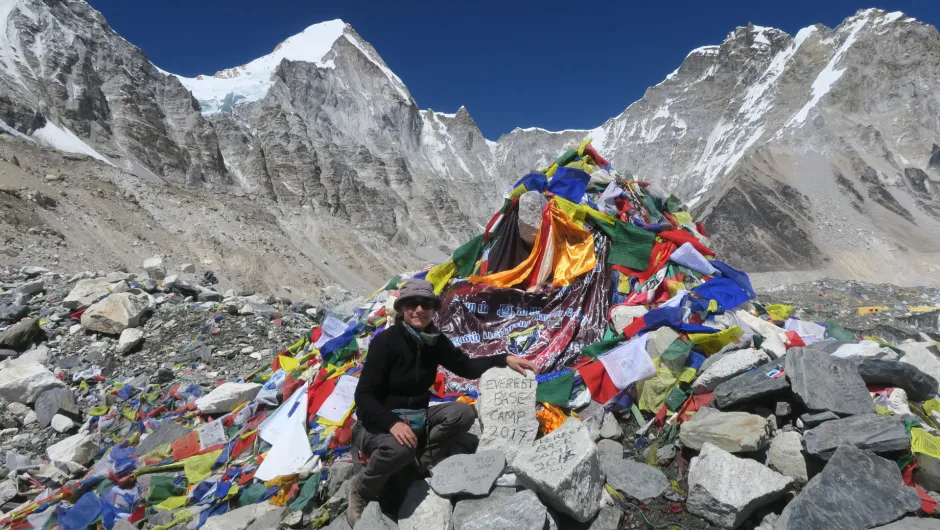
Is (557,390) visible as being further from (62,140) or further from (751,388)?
(62,140)

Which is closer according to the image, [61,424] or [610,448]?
[610,448]

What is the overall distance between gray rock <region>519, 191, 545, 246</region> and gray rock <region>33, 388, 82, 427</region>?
556cm

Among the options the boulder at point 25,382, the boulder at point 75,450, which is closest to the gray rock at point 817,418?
the boulder at point 75,450

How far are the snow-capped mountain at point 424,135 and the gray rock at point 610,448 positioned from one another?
32.0 m

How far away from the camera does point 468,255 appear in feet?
21.7

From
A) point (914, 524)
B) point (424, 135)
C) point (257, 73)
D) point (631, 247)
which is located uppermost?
point (257, 73)

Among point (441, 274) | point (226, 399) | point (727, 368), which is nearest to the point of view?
point (727, 368)

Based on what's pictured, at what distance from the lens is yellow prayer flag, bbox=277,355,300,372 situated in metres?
5.61

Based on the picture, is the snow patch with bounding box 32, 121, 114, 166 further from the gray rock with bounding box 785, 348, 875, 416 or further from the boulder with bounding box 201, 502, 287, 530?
the gray rock with bounding box 785, 348, 875, 416

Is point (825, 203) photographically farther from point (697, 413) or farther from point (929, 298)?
point (697, 413)

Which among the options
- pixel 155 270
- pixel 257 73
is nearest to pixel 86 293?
pixel 155 270

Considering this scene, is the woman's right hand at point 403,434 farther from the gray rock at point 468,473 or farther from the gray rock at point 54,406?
the gray rock at point 54,406

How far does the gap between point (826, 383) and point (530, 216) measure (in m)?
3.72

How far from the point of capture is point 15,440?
17.6 feet
